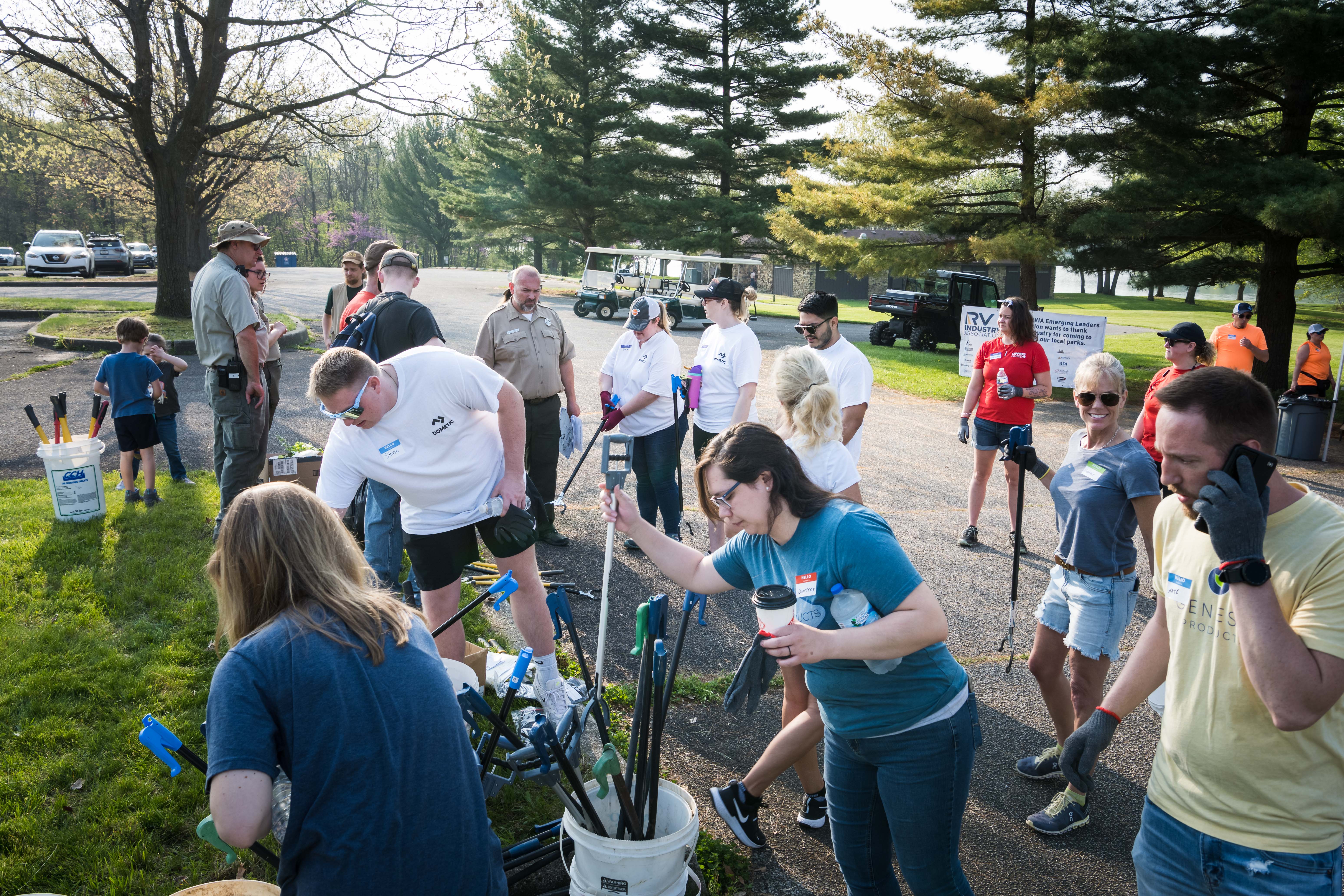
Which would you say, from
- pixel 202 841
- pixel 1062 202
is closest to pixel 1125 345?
pixel 1062 202

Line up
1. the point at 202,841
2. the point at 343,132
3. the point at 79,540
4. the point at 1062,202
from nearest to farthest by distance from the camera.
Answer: the point at 202,841 < the point at 79,540 < the point at 1062,202 < the point at 343,132

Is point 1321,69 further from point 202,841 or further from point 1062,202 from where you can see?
point 202,841

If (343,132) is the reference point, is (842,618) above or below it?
below

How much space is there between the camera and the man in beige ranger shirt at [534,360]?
A: 19.7 feet

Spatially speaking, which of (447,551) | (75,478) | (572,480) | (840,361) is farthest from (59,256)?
(840,361)

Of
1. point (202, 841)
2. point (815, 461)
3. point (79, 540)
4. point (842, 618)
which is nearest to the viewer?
point (842, 618)

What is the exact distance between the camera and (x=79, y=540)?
5617mm

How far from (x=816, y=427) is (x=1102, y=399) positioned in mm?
1203

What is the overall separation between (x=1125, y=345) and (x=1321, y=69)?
11.7 m

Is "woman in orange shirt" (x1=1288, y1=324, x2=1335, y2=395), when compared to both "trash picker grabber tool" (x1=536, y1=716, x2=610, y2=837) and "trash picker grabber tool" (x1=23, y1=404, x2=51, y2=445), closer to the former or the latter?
"trash picker grabber tool" (x1=536, y1=716, x2=610, y2=837)

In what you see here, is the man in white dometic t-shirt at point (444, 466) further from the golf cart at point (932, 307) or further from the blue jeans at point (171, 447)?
the golf cart at point (932, 307)

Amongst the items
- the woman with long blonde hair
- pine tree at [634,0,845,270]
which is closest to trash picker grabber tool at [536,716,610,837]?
the woman with long blonde hair

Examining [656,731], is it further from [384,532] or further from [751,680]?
[384,532]

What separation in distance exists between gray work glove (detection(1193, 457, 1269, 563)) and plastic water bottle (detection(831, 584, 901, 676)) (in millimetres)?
763
